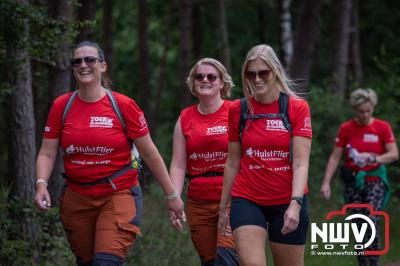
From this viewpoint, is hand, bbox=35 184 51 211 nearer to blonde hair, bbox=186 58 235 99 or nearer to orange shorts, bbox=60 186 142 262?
orange shorts, bbox=60 186 142 262

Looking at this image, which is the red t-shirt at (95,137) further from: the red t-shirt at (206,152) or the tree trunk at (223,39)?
the tree trunk at (223,39)

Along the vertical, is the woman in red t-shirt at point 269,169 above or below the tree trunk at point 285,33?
below

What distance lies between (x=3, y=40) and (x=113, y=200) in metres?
3.63

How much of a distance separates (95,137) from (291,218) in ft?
5.38

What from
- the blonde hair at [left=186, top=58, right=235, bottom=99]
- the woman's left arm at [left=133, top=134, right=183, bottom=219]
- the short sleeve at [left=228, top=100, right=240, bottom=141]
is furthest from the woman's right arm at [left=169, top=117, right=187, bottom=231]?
the short sleeve at [left=228, top=100, right=240, bottom=141]

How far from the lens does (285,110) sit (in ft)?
21.7

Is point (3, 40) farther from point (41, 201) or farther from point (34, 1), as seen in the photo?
point (41, 201)

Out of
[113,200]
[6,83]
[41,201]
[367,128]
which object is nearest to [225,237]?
[113,200]

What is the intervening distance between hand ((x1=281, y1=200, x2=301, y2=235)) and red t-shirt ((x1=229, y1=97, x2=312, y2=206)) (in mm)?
246

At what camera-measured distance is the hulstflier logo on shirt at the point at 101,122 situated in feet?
22.7

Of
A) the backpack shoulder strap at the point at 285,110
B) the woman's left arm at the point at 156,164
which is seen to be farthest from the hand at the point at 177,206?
the backpack shoulder strap at the point at 285,110

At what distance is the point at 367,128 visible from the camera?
36.9 ft

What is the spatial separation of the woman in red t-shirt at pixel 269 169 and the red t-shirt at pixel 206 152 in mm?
1012

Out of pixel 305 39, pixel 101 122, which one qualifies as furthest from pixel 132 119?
pixel 305 39
